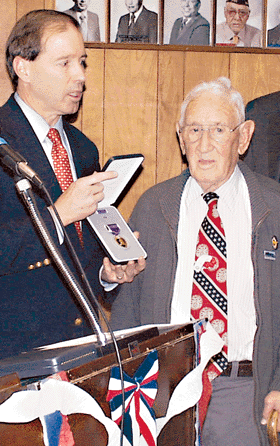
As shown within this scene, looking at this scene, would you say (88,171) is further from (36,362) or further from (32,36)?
(36,362)

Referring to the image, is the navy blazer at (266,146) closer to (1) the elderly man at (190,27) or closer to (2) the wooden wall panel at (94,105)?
(1) the elderly man at (190,27)

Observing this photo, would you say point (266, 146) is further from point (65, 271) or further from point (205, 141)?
point (65, 271)

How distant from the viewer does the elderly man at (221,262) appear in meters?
1.65

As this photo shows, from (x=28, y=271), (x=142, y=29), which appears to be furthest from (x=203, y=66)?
(x=28, y=271)

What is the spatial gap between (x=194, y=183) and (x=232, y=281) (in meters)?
0.36

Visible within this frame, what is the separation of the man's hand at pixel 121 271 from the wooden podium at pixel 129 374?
1.70 ft

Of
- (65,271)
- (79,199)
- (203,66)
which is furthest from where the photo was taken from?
(203,66)

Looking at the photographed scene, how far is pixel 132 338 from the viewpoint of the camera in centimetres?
102

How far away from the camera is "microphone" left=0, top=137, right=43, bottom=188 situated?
1043 millimetres

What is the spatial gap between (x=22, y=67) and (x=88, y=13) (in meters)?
0.77

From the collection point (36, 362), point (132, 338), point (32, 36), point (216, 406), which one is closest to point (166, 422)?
point (132, 338)

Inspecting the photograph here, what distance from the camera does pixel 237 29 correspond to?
8.11 ft

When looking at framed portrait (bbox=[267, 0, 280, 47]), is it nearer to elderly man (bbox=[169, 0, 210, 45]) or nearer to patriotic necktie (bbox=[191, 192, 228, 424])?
elderly man (bbox=[169, 0, 210, 45])

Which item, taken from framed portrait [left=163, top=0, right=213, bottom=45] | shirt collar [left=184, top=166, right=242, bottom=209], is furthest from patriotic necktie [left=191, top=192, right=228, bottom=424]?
framed portrait [left=163, top=0, right=213, bottom=45]
